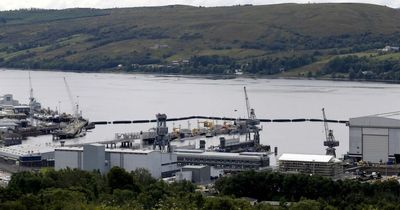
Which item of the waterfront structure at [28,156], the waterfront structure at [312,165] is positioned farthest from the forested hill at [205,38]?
the waterfront structure at [312,165]

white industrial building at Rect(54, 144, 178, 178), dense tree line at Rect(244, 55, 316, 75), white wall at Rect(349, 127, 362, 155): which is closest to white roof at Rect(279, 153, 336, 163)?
white industrial building at Rect(54, 144, 178, 178)

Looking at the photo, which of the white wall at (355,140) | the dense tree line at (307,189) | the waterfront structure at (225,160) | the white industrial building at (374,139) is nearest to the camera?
the dense tree line at (307,189)

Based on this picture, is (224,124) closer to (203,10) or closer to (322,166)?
(322,166)

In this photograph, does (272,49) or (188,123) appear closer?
(188,123)

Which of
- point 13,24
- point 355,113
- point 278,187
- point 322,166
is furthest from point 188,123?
point 13,24

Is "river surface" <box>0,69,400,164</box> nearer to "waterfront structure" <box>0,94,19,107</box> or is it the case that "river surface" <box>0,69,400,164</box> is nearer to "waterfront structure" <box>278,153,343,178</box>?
"waterfront structure" <box>0,94,19,107</box>

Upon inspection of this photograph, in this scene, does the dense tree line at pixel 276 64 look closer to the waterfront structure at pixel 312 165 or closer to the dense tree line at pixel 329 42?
the dense tree line at pixel 329 42
